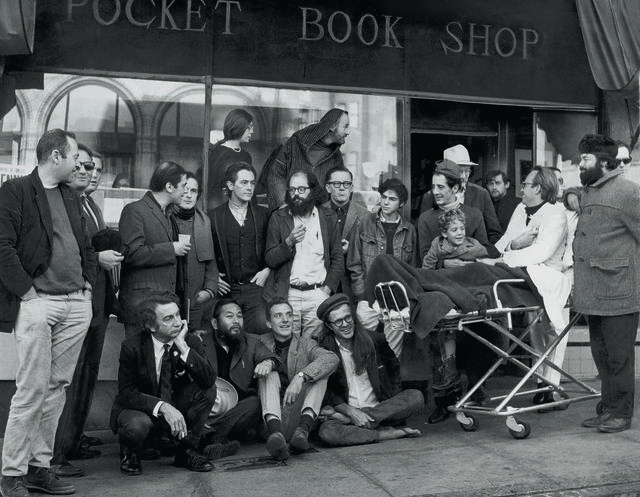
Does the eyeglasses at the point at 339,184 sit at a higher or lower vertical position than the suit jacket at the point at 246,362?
higher

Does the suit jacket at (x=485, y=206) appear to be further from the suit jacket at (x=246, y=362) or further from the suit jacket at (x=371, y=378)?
the suit jacket at (x=246, y=362)

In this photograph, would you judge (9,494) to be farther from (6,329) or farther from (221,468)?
(221,468)

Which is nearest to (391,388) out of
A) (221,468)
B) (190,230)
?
(221,468)

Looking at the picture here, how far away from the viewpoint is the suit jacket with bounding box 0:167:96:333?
185 inches

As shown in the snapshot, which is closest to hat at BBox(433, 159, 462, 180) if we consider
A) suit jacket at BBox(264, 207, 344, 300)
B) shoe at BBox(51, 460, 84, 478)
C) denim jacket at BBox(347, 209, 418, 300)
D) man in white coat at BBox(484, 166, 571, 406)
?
denim jacket at BBox(347, 209, 418, 300)

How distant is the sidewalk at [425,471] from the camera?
4.89 metres

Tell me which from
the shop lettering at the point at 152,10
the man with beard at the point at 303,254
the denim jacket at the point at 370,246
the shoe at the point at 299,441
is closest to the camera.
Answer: the shoe at the point at 299,441

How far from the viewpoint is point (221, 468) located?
5.46 meters

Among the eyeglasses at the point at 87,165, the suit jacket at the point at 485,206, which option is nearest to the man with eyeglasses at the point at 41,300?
the eyeglasses at the point at 87,165

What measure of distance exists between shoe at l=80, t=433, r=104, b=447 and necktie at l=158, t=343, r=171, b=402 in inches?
35.6

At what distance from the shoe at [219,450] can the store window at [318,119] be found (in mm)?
2853

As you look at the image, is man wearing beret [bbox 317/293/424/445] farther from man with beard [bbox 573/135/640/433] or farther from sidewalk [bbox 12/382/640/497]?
A: man with beard [bbox 573/135/640/433]

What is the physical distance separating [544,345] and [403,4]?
3.59 m

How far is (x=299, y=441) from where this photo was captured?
5613 millimetres
